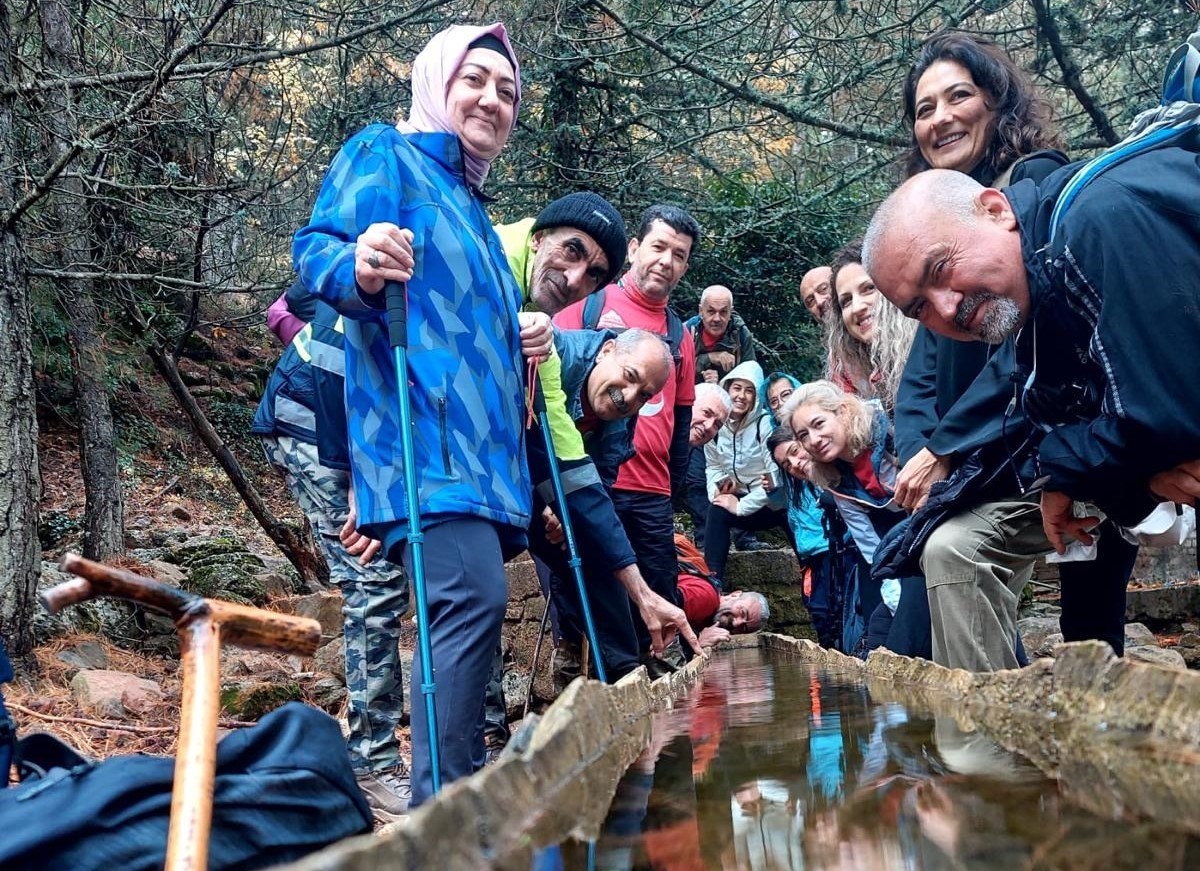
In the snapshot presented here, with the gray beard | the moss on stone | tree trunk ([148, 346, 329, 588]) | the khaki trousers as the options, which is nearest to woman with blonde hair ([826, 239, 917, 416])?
the khaki trousers

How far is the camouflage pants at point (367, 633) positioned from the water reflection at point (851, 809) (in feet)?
4.82

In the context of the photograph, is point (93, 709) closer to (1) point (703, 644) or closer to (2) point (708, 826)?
(1) point (703, 644)

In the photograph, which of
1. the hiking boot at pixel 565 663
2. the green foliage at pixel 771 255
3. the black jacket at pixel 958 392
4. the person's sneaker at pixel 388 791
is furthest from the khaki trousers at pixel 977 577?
the green foliage at pixel 771 255

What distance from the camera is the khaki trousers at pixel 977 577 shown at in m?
3.20

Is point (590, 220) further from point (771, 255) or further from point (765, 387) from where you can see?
point (771, 255)

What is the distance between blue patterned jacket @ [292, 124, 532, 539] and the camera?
285 cm

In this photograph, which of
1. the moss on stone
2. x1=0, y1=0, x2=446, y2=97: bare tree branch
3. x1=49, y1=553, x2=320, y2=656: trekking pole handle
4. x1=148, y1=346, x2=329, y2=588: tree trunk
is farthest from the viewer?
x1=148, y1=346, x2=329, y2=588: tree trunk

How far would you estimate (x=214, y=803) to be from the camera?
137 cm

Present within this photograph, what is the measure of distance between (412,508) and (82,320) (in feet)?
19.7

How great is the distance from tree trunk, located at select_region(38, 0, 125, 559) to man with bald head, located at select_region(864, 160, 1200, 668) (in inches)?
165

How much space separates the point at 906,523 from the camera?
343 cm

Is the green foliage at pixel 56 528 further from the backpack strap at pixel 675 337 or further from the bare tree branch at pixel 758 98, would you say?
the backpack strap at pixel 675 337

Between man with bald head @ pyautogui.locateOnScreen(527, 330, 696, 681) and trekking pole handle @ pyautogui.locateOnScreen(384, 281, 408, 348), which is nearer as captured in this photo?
trekking pole handle @ pyautogui.locateOnScreen(384, 281, 408, 348)

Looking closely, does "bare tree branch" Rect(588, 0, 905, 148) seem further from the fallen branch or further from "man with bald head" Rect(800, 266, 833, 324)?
the fallen branch
